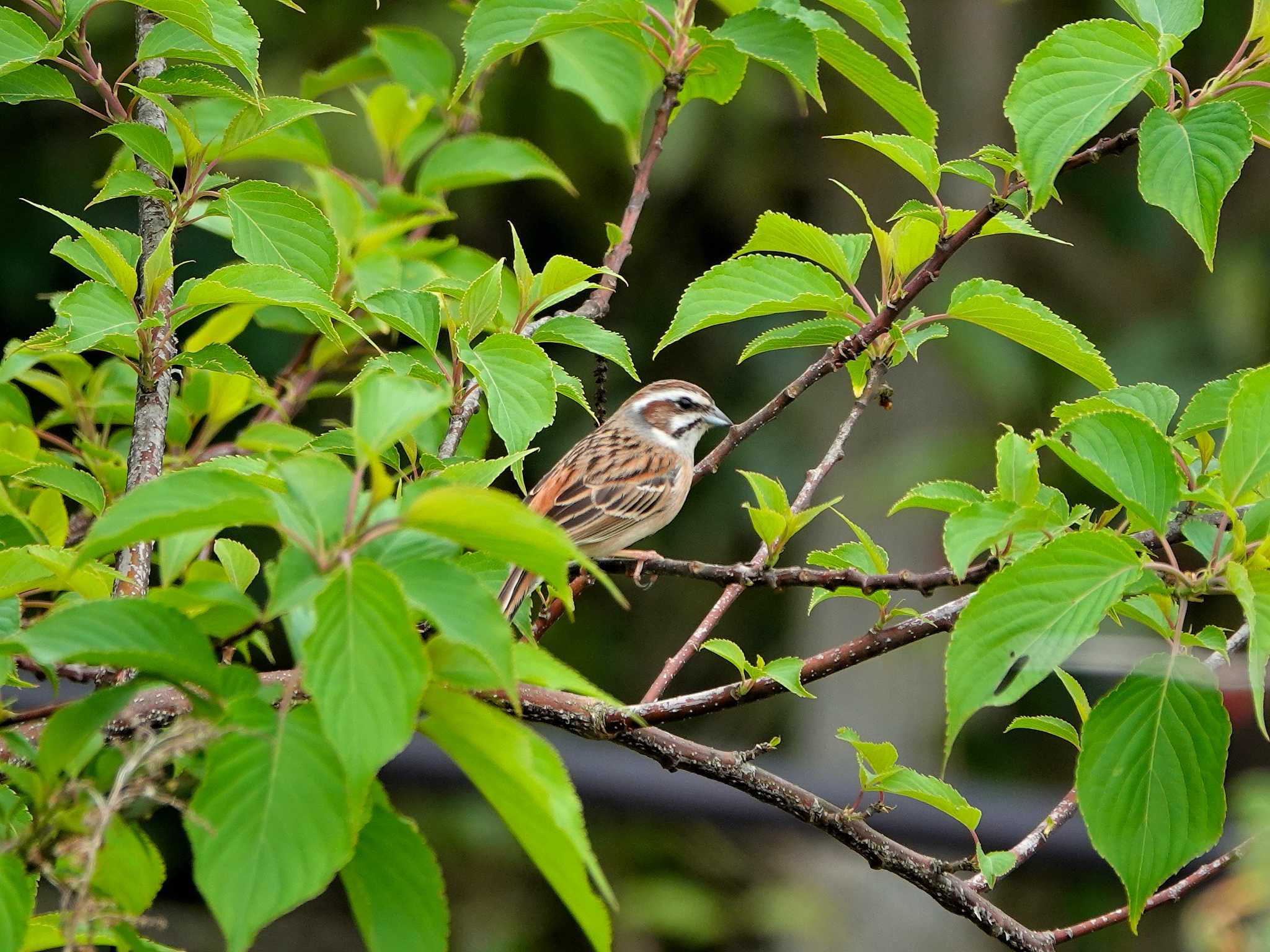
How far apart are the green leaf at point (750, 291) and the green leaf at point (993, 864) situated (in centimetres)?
98

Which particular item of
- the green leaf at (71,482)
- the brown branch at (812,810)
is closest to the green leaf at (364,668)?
the brown branch at (812,810)

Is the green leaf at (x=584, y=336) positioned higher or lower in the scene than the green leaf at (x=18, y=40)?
lower

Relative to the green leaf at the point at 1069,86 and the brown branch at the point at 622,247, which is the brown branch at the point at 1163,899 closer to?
the green leaf at the point at 1069,86

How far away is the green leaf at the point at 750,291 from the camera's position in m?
2.35

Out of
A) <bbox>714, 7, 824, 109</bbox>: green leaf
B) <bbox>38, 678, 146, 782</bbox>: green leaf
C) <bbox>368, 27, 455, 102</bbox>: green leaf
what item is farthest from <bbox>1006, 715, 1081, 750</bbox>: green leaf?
<bbox>368, 27, 455, 102</bbox>: green leaf

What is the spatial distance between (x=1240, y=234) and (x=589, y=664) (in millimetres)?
5027

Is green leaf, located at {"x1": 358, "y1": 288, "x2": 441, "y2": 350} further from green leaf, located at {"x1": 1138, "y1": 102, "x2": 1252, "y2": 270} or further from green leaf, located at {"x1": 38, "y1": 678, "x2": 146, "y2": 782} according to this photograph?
green leaf, located at {"x1": 1138, "y1": 102, "x2": 1252, "y2": 270}

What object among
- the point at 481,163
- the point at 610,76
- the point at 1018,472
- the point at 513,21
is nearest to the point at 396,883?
the point at 1018,472

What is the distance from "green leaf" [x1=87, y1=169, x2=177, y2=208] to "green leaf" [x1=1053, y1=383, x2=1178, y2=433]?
1571 millimetres

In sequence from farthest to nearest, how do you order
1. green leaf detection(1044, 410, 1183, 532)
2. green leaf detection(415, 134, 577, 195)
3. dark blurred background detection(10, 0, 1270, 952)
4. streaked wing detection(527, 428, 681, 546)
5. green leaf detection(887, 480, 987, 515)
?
dark blurred background detection(10, 0, 1270, 952), streaked wing detection(527, 428, 681, 546), green leaf detection(415, 134, 577, 195), green leaf detection(887, 480, 987, 515), green leaf detection(1044, 410, 1183, 532)

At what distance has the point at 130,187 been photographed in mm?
2311

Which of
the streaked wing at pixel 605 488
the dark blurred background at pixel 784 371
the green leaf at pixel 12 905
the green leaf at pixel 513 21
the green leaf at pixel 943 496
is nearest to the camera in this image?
the green leaf at pixel 12 905

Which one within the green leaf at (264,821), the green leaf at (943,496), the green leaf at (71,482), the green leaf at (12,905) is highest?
the green leaf at (943,496)

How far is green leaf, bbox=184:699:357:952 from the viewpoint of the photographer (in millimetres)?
1282
